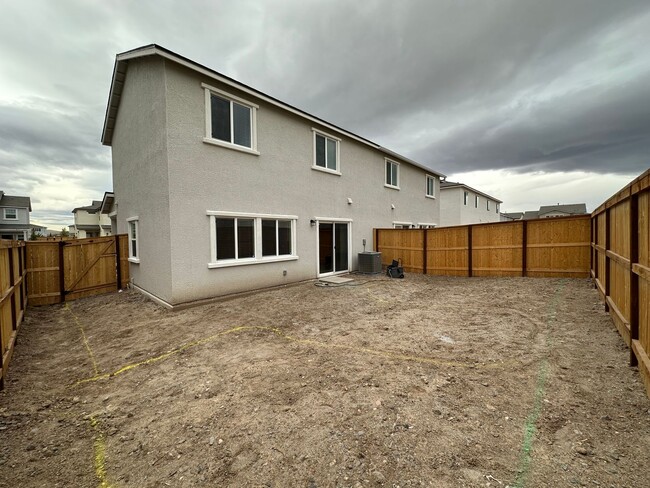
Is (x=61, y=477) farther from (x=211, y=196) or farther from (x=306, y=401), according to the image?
(x=211, y=196)

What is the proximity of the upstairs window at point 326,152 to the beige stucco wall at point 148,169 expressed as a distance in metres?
5.54

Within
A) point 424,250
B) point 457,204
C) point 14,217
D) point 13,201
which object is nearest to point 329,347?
point 424,250

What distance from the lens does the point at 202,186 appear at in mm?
7844

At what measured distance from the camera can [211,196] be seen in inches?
315

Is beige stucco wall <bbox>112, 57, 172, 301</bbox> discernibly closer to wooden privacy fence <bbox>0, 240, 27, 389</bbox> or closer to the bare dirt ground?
the bare dirt ground

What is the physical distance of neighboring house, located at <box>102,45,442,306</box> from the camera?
7.47 meters

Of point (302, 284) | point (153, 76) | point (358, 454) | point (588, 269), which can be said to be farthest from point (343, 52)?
point (358, 454)

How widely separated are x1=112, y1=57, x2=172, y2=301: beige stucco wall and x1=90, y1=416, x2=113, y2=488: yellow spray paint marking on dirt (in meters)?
4.74

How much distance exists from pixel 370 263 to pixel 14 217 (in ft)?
166

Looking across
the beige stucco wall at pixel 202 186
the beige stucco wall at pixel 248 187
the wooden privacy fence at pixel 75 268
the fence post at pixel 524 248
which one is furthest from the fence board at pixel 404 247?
the wooden privacy fence at pixel 75 268

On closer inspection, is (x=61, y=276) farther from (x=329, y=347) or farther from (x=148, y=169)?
(x=329, y=347)

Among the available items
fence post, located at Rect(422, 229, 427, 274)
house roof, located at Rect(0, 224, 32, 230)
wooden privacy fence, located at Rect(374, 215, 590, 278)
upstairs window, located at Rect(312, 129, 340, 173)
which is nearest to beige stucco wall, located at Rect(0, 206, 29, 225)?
house roof, located at Rect(0, 224, 32, 230)

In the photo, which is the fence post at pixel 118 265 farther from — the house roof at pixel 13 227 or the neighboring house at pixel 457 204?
the house roof at pixel 13 227

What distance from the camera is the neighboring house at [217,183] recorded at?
747cm
